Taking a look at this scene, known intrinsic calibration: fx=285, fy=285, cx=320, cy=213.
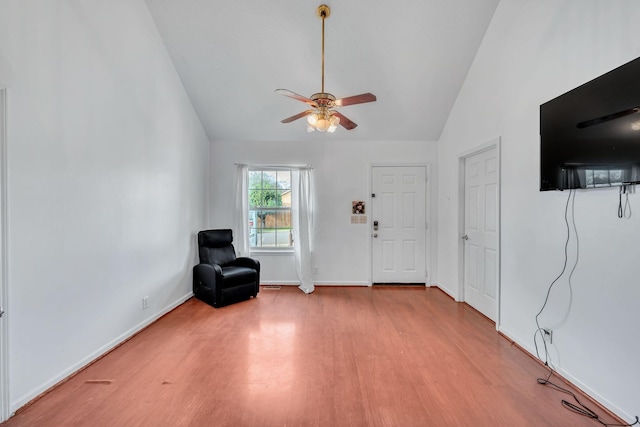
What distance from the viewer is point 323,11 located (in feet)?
9.80

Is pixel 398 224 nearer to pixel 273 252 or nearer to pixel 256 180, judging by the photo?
pixel 273 252

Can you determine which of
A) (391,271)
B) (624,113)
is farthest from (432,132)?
(624,113)

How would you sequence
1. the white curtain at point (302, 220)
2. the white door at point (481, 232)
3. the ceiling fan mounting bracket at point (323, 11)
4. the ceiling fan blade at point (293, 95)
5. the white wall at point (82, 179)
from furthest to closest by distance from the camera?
the white curtain at point (302, 220), the white door at point (481, 232), the ceiling fan mounting bracket at point (323, 11), the ceiling fan blade at point (293, 95), the white wall at point (82, 179)

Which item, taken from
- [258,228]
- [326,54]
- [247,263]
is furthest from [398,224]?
[326,54]

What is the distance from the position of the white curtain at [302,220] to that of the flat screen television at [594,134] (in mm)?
3041

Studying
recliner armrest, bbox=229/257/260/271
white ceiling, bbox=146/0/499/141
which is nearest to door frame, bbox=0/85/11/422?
white ceiling, bbox=146/0/499/141

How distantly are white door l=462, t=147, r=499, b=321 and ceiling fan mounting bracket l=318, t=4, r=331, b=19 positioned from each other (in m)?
2.36

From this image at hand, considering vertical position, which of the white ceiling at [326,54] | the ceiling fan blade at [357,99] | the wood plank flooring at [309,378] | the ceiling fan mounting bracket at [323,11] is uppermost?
the ceiling fan mounting bracket at [323,11]

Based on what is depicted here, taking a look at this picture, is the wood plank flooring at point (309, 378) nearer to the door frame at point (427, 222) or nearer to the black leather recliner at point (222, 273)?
the black leather recliner at point (222, 273)

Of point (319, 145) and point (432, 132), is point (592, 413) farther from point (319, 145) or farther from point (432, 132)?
point (319, 145)

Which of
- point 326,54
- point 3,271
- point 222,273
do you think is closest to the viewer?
point 3,271

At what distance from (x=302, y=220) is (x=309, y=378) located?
2.69 metres

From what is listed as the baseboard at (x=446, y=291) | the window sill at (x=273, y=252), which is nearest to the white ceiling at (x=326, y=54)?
the window sill at (x=273, y=252)

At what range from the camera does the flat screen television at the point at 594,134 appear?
1.71m
